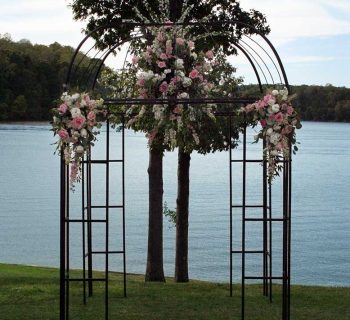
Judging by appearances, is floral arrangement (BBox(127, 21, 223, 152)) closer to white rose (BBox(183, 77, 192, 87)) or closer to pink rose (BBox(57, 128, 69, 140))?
white rose (BBox(183, 77, 192, 87))

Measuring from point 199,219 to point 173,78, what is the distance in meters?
22.4

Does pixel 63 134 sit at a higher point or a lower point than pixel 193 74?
lower

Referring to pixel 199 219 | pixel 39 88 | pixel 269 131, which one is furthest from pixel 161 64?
pixel 39 88

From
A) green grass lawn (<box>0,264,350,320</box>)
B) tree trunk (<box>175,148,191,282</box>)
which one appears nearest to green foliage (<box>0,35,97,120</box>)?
tree trunk (<box>175,148,191,282</box>)

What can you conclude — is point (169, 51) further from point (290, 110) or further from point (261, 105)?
point (290, 110)

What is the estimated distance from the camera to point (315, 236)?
27.6 metres

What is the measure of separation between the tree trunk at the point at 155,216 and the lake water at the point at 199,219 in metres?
5.40

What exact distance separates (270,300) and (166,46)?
11.6 ft

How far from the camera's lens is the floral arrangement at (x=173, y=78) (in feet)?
27.9

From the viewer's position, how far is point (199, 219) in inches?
1212

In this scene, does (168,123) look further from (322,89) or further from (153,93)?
(322,89)

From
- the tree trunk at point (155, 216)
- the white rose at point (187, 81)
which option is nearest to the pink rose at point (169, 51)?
the white rose at point (187, 81)

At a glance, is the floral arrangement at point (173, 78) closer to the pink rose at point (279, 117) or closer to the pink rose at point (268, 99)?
the pink rose at point (268, 99)

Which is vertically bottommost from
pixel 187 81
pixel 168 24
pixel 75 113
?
pixel 75 113
